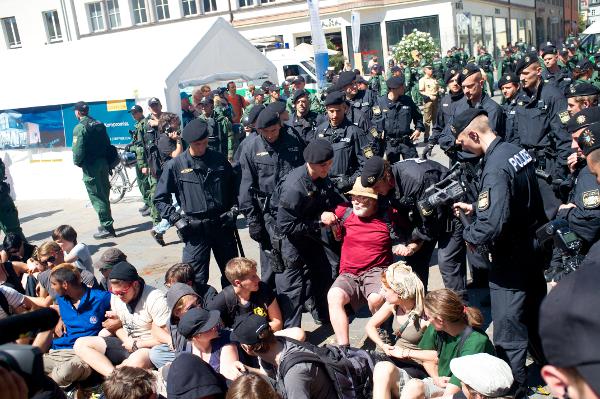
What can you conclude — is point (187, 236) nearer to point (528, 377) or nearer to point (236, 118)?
point (528, 377)

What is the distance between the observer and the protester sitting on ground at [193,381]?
3.88m

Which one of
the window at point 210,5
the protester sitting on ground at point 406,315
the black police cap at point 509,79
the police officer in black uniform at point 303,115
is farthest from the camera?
the window at point 210,5

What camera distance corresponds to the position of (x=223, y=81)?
13.8 meters

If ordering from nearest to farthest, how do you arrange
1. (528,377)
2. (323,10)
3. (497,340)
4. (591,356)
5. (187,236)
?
(591,356) → (497,340) → (528,377) → (187,236) → (323,10)

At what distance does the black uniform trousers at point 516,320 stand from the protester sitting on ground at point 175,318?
2335 millimetres

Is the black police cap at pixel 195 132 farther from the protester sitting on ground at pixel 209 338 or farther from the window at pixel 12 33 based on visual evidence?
the window at pixel 12 33

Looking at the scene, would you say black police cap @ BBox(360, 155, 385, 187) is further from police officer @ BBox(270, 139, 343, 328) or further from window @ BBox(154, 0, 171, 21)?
window @ BBox(154, 0, 171, 21)

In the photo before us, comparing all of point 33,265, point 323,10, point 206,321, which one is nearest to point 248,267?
point 206,321

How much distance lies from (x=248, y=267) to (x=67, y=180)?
10.2 meters

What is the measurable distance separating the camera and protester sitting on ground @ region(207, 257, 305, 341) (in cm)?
229

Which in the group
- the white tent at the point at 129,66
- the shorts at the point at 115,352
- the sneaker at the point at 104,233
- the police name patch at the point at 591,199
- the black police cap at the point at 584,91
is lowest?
the sneaker at the point at 104,233

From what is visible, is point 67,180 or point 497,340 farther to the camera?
point 67,180

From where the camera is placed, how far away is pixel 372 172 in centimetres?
520

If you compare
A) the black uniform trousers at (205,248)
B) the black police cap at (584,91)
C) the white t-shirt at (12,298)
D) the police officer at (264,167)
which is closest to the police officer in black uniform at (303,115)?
the police officer at (264,167)
